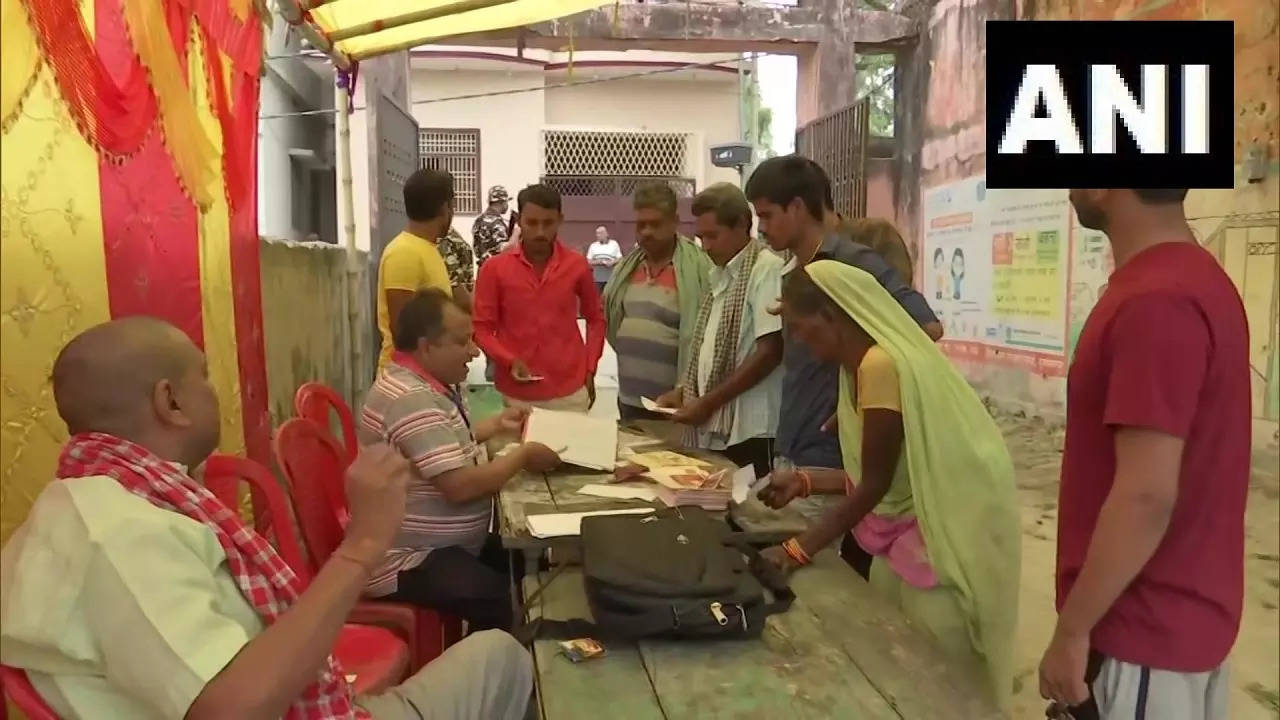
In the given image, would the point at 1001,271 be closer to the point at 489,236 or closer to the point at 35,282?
the point at 489,236

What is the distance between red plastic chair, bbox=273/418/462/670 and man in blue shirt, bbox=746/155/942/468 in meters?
0.93

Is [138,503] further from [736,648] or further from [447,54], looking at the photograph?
[447,54]

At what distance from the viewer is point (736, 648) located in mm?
1411

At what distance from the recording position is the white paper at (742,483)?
216 cm

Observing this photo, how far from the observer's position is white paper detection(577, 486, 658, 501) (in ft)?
7.17

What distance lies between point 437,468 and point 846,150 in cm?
496

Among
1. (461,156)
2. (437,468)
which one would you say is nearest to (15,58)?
(437,468)

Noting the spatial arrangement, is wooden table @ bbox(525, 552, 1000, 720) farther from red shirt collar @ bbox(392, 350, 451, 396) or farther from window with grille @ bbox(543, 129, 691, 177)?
window with grille @ bbox(543, 129, 691, 177)

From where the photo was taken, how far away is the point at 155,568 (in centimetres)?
101

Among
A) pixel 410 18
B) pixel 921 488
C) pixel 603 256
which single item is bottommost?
pixel 921 488

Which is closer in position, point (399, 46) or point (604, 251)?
point (399, 46)

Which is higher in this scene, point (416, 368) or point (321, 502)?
point (416, 368)

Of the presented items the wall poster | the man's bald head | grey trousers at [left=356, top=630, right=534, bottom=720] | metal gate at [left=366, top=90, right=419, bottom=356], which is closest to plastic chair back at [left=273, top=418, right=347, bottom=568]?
grey trousers at [left=356, top=630, right=534, bottom=720]

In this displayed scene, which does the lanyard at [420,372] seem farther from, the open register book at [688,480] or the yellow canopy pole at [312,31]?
the yellow canopy pole at [312,31]
